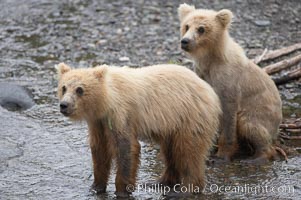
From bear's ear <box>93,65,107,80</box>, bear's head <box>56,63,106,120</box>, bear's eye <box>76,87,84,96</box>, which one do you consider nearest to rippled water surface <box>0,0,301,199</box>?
bear's head <box>56,63,106,120</box>

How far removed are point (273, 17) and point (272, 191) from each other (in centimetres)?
797

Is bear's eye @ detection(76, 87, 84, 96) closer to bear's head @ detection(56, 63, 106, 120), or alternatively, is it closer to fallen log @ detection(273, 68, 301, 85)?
bear's head @ detection(56, 63, 106, 120)

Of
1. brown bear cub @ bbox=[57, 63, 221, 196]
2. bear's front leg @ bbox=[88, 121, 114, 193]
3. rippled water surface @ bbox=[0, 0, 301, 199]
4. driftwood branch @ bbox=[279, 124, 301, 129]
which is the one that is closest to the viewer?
brown bear cub @ bbox=[57, 63, 221, 196]

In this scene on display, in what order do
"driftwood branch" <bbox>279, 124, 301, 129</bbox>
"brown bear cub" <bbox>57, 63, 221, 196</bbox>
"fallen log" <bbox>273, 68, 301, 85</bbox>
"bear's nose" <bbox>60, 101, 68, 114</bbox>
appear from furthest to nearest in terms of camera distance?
"fallen log" <bbox>273, 68, 301, 85</bbox> < "driftwood branch" <bbox>279, 124, 301, 129</bbox> < "brown bear cub" <bbox>57, 63, 221, 196</bbox> < "bear's nose" <bbox>60, 101, 68, 114</bbox>

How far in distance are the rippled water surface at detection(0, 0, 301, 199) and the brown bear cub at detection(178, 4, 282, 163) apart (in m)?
0.30

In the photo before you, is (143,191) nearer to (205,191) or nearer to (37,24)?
(205,191)

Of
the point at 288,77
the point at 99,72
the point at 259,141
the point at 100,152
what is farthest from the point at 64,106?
the point at 288,77

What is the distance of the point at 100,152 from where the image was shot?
701cm

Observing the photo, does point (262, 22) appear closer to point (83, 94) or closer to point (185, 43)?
point (185, 43)

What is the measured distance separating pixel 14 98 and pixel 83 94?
150 inches

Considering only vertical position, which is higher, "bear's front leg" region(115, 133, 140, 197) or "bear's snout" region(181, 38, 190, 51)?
"bear's snout" region(181, 38, 190, 51)

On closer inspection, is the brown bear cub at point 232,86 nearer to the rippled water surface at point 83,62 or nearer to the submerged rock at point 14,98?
the rippled water surface at point 83,62

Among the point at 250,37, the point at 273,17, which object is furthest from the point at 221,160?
the point at 273,17

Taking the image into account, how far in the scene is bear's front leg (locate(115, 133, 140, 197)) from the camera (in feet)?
22.0
